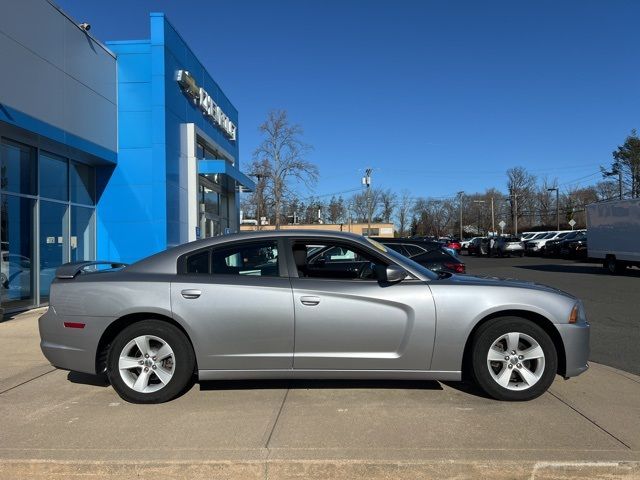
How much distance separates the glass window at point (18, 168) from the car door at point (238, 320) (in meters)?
7.70

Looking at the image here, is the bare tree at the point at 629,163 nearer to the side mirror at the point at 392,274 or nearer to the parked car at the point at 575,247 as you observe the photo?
the parked car at the point at 575,247

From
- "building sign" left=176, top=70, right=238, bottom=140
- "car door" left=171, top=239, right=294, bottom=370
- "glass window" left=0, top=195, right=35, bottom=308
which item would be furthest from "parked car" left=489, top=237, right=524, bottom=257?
"car door" left=171, top=239, right=294, bottom=370

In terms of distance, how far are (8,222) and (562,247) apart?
3128 centimetres

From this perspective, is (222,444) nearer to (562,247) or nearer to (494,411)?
(494,411)

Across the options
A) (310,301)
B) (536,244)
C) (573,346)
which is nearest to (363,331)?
(310,301)

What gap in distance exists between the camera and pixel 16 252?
35.4 feet

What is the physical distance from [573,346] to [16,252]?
10.5 m

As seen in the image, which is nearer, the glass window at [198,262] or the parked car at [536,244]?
the glass window at [198,262]

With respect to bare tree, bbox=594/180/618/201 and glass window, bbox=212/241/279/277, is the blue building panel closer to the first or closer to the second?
glass window, bbox=212/241/279/277

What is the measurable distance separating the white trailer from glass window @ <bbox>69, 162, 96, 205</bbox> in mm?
17863

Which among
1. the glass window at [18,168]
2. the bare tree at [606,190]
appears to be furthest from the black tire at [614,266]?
the bare tree at [606,190]

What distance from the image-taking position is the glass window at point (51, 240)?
11.6 metres

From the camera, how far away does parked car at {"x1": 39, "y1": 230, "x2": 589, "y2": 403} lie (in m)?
4.52

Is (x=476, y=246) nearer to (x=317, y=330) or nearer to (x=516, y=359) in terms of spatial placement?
(x=516, y=359)
